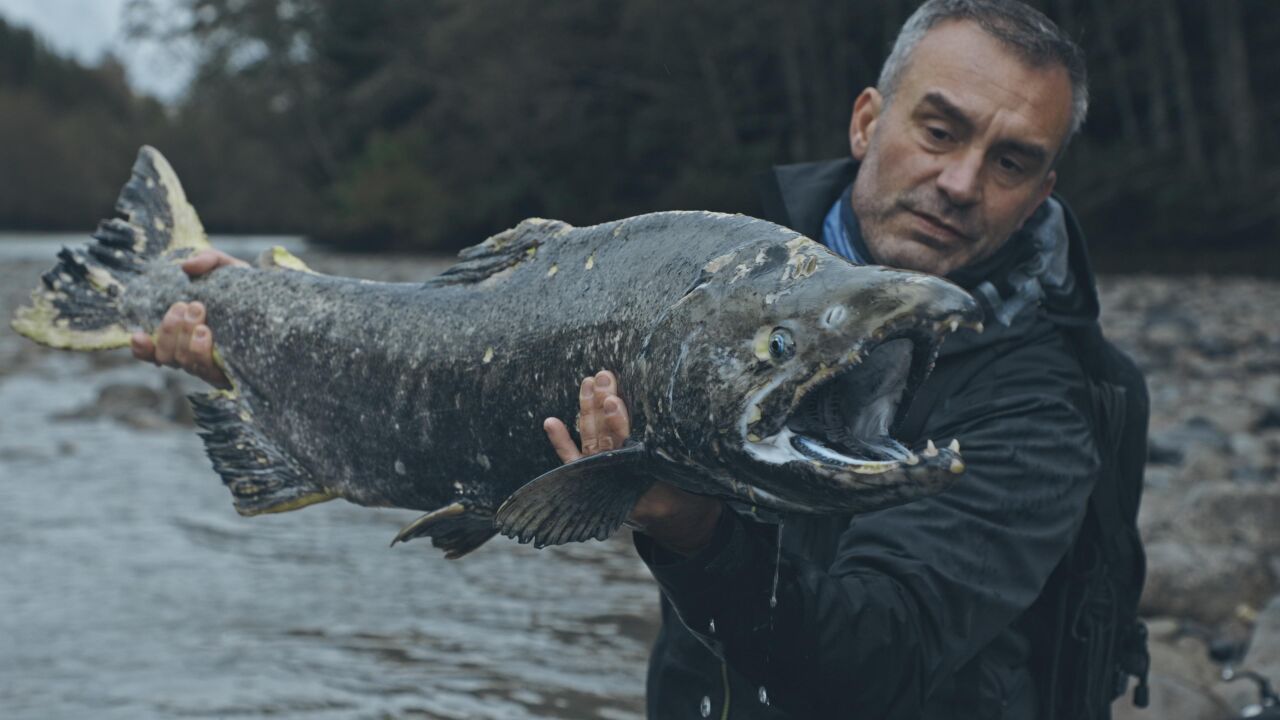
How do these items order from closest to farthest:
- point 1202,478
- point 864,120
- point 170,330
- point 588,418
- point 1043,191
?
1. point 588,418
2. point 170,330
3. point 1043,191
4. point 864,120
5. point 1202,478

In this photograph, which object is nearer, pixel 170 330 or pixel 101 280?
pixel 170 330

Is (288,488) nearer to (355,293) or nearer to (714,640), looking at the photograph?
(355,293)

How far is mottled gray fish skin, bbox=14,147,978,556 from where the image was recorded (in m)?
1.83

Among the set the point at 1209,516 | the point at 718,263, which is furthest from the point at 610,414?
the point at 1209,516

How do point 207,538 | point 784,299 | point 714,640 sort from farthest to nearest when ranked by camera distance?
point 207,538
point 714,640
point 784,299

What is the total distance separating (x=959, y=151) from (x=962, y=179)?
82mm

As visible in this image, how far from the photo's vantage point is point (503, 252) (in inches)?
94.7

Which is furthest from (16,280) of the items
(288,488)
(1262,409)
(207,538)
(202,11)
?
(288,488)

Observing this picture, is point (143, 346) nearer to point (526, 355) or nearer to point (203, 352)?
point (203, 352)

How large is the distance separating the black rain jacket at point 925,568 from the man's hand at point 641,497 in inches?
1.5

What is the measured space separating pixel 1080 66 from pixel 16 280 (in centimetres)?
3028

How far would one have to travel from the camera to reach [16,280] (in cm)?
2923

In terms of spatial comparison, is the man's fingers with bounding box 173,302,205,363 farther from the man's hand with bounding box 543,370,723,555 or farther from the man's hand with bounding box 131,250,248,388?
the man's hand with bounding box 543,370,723,555

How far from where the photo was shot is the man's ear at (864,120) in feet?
10.2
